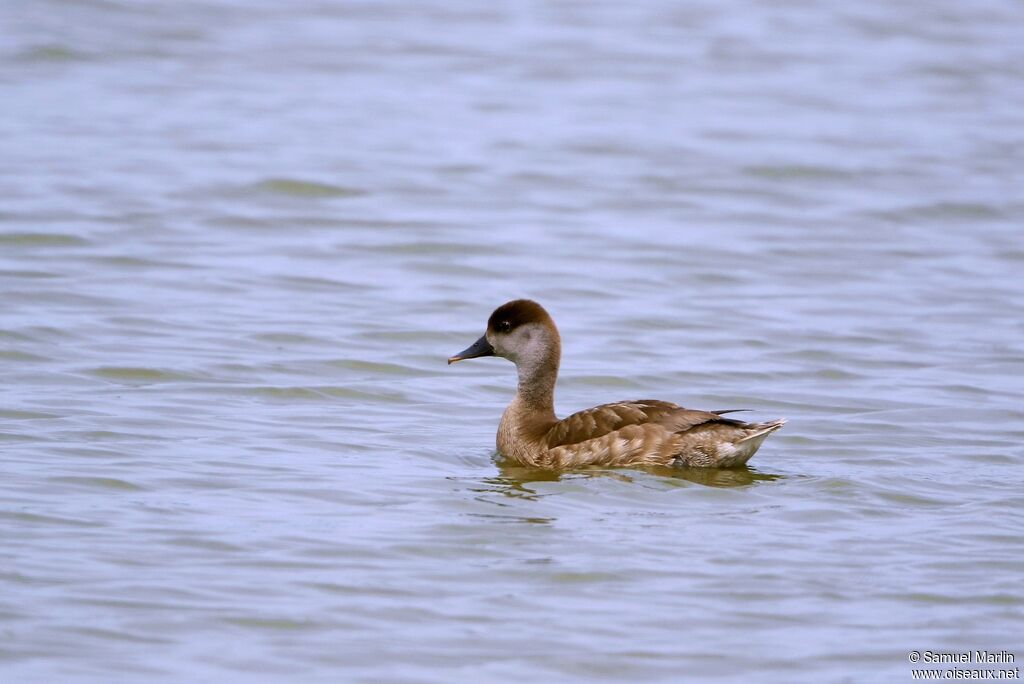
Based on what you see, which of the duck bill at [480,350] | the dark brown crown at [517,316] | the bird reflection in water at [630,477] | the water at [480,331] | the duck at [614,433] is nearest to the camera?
the water at [480,331]

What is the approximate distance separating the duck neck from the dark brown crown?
183 mm

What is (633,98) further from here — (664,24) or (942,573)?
(942,573)

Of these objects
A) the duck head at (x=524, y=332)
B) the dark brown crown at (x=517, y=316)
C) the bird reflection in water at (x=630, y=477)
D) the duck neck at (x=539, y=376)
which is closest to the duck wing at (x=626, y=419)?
the bird reflection in water at (x=630, y=477)

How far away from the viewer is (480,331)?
526 inches

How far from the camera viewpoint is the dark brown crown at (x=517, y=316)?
397 inches

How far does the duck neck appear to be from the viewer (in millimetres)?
10094

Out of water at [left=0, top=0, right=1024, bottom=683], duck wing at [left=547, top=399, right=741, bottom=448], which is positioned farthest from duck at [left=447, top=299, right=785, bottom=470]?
water at [left=0, top=0, right=1024, bottom=683]

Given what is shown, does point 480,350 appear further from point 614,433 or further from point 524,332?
point 614,433

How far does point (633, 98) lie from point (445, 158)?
4885 mm

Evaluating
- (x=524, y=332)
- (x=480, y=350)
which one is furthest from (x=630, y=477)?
(x=480, y=350)

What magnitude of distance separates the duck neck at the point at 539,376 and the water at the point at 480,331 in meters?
0.44

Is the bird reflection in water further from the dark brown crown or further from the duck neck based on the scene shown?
the dark brown crown

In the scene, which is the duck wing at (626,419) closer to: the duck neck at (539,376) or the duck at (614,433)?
the duck at (614,433)

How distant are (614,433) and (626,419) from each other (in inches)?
4.0
